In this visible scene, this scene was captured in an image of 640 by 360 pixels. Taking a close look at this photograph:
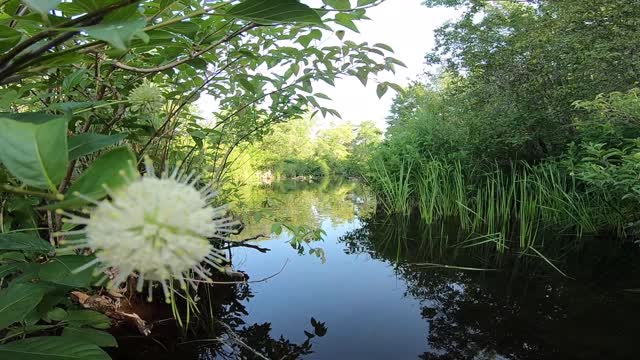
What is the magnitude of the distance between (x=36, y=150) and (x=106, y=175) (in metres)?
0.06

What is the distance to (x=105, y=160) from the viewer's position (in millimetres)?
341

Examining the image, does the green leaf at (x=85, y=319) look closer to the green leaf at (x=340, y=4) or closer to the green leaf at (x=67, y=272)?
the green leaf at (x=67, y=272)

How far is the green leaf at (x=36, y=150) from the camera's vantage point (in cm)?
33

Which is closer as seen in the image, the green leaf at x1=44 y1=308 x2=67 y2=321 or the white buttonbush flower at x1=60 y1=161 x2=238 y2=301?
the white buttonbush flower at x1=60 y1=161 x2=238 y2=301

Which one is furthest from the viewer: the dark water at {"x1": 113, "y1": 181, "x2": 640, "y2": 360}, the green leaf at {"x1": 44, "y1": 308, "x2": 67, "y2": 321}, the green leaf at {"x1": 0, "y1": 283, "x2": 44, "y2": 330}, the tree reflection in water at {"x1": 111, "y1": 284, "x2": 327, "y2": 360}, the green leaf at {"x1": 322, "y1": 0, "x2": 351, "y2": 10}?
the dark water at {"x1": 113, "y1": 181, "x2": 640, "y2": 360}

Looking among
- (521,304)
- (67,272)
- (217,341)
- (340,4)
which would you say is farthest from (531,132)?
(67,272)

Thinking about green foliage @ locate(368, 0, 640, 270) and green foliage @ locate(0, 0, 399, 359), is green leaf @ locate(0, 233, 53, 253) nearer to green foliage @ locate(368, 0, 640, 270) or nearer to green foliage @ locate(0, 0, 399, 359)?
green foliage @ locate(0, 0, 399, 359)

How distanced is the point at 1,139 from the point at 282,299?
10.2 feet

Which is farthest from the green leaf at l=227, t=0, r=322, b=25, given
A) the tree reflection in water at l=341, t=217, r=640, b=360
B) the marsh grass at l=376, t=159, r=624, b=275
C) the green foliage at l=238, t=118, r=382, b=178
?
the green foliage at l=238, t=118, r=382, b=178

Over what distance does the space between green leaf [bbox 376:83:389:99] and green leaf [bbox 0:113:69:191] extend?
3.64 ft

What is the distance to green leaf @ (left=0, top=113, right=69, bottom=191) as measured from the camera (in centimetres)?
33

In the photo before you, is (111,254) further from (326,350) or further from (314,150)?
(314,150)

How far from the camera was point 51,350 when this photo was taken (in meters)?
0.62

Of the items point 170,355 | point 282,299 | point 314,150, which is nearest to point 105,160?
point 170,355
